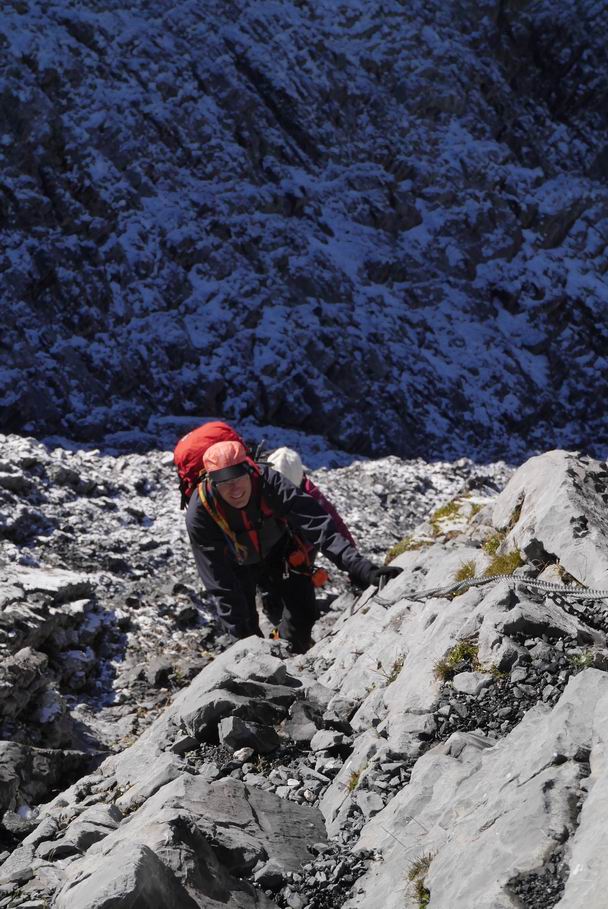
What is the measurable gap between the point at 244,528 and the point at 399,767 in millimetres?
2453

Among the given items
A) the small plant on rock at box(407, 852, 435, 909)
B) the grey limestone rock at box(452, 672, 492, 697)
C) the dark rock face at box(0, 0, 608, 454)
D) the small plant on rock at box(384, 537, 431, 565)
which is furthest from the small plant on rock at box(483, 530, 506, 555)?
the dark rock face at box(0, 0, 608, 454)

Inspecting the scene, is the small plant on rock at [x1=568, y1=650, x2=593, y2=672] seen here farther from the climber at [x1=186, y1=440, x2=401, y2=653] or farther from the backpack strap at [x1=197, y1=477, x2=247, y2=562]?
the backpack strap at [x1=197, y1=477, x2=247, y2=562]

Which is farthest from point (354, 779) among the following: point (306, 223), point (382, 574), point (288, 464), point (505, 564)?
point (306, 223)

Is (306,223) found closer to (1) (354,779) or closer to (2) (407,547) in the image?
(2) (407,547)

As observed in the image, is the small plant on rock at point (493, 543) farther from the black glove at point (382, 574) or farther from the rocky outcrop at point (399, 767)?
the black glove at point (382, 574)

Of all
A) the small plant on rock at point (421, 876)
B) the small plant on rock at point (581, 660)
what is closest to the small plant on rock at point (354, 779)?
the small plant on rock at point (421, 876)

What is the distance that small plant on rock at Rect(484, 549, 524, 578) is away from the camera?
15.0 feet

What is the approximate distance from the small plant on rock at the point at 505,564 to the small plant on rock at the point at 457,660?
73 centimetres

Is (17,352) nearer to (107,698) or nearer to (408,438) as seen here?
(408,438)

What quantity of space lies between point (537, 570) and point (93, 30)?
58.4 ft

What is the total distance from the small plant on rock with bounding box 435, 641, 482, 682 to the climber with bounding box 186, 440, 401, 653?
1.50 meters

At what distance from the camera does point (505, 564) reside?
4.61m

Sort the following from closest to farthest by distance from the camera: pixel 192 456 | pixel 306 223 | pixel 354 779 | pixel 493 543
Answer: pixel 354 779
pixel 493 543
pixel 192 456
pixel 306 223

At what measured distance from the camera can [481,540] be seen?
18.0 ft
